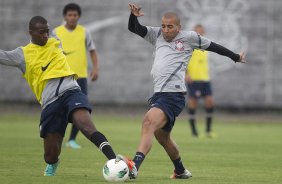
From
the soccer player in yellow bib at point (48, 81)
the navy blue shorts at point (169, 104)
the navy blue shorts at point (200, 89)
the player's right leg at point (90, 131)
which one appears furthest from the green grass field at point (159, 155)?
the navy blue shorts at point (200, 89)

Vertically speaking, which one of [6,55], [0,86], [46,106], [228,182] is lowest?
[0,86]

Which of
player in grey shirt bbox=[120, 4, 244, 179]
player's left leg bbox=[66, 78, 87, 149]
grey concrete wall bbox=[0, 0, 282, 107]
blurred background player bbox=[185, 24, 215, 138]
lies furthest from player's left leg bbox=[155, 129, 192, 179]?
grey concrete wall bbox=[0, 0, 282, 107]

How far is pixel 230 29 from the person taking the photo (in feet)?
85.8

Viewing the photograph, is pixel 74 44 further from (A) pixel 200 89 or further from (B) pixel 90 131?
(B) pixel 90 131

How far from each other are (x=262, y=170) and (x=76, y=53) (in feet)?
17.9

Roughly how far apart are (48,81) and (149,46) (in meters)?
16.0

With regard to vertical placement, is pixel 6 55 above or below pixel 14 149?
above

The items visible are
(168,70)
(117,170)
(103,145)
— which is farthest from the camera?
(168,70)

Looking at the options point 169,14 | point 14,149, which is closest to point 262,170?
point 169,14

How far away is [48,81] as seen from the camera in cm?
1054

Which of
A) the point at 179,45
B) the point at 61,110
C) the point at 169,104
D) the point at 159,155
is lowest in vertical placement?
the point at 159,155

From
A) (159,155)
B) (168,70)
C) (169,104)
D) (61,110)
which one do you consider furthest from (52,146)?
(159,155)

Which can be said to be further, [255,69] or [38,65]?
[255,69]

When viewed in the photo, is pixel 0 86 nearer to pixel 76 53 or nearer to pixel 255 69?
pixel 255 69
